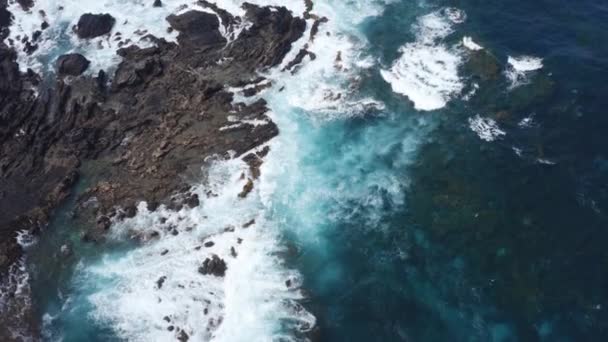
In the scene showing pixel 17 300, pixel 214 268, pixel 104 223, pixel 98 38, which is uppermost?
pixel 98 38

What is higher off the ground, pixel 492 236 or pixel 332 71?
pixel 332 71

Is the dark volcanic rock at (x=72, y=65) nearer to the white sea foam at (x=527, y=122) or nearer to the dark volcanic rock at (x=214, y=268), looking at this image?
the dark volcanic rock at (x=214, y=268)

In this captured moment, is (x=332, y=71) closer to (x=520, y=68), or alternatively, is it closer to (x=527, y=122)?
(x=520, y=68)

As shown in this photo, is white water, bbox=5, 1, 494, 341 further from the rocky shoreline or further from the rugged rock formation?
the rugged rock formation

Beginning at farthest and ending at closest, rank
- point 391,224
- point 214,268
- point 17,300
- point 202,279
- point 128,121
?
point 128,121 < point 391,224 < point 214,268 < point 202,279 < point 17,300

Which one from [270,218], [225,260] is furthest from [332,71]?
[225,260]

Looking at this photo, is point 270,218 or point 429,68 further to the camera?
point 429,68
